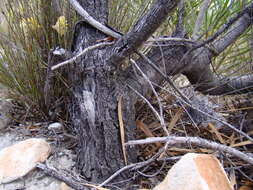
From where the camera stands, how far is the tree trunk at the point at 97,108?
69 cm

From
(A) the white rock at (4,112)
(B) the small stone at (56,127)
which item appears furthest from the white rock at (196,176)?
(A) the white rock at (4,112)

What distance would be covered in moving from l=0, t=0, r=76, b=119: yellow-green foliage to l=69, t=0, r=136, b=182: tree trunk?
0.17 metres

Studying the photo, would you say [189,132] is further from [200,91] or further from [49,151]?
[49,151]

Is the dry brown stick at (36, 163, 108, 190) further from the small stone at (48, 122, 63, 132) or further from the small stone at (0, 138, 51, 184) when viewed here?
the small stone at (48, 122, 63, 132)

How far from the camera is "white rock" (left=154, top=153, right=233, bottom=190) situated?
49 centimetres

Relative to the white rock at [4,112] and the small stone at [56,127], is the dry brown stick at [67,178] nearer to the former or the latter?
the small stone at [56,127]

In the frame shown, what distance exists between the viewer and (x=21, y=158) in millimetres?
753

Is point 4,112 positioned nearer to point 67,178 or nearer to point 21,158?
point 21,158

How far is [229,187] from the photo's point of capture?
0.52 meters

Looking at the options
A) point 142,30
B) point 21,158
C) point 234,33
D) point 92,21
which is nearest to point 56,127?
point 21,158

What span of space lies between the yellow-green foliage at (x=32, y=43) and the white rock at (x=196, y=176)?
0.56m

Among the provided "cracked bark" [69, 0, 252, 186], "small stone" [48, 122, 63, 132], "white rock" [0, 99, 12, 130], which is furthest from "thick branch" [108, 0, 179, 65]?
"white rock" [0, 99, 12, 130]

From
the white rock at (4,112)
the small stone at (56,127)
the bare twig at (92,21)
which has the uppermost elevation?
the bare twig at (92,21)

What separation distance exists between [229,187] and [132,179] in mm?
308
